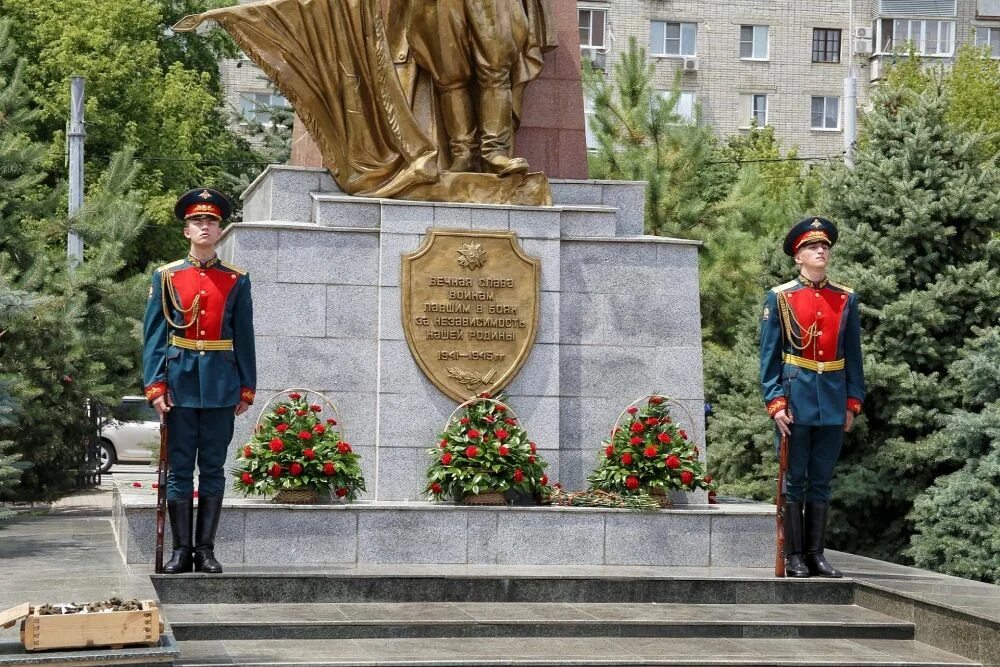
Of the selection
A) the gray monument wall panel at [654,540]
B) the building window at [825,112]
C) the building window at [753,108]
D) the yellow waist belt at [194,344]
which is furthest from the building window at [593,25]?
the yellow waist belt at [194,344]

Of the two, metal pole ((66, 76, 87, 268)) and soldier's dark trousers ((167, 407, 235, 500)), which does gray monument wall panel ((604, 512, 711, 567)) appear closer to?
soldier's dark trousers ((167, 407, 235, 500))

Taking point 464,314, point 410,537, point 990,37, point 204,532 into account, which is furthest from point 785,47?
point 204,532

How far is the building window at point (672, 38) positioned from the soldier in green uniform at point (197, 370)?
33.3m

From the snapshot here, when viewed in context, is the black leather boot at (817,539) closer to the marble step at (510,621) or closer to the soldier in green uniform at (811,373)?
the soldier in green uniform at (811,373)

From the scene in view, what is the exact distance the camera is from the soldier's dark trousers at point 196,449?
813 cm

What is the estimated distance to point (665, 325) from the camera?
34.0 ft

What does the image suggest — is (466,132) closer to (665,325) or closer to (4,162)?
(665,325)

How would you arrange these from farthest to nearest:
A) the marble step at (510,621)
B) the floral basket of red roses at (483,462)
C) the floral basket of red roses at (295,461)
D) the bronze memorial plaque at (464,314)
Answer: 1. the bronze memorial plaque at (464,314)
2. the floral basket of red roses at (483,462)
3. the floral basket of red roses at (295,461)
4. the marble step at (510,621)

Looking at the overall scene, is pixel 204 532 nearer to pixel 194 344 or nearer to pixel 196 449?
pixel 196 449

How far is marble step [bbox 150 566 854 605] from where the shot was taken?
7.99 meters

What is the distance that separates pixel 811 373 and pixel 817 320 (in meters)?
0.29

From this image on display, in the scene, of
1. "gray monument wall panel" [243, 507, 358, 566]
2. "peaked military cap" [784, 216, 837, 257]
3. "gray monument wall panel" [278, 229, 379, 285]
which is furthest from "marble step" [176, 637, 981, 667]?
"gray monument wall panel" [278, 229, 379, 285]

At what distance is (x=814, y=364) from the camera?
340 inches

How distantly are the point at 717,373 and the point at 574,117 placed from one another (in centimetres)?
417
